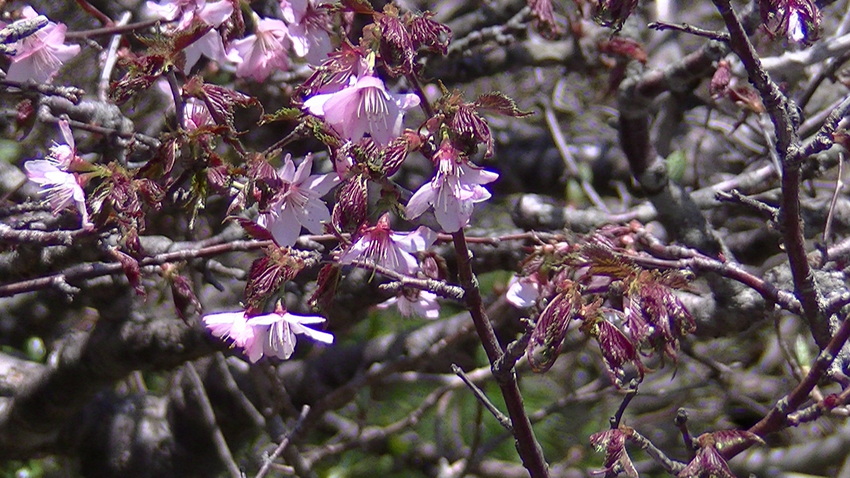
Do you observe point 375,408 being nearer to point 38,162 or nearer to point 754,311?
point 754,311

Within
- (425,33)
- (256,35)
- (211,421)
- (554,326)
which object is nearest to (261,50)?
(256,35)

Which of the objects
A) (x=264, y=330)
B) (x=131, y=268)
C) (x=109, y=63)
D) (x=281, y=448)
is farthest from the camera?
(x=109, y=63)

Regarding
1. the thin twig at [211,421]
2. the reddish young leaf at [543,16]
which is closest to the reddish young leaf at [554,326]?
the reddish young leaf at [543,16]

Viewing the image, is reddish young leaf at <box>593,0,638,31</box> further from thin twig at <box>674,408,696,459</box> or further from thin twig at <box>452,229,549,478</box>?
thin twig at <box>674,408,696,459</box>

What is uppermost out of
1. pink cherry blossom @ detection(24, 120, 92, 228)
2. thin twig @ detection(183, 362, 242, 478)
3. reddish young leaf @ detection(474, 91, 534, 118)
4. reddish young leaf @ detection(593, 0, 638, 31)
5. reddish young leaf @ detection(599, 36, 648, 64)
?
reddish young leaf @ detection(599, 36, 648, 64)

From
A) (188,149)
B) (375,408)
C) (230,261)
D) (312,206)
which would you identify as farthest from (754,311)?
(375,408)

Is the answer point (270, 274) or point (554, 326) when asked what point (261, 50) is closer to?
point (270, 274)

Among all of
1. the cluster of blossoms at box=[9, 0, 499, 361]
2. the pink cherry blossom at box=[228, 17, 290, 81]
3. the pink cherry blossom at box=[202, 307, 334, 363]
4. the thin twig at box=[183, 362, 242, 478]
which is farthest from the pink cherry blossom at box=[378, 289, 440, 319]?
the thin twig at box=[183, 362, 242, 478]
